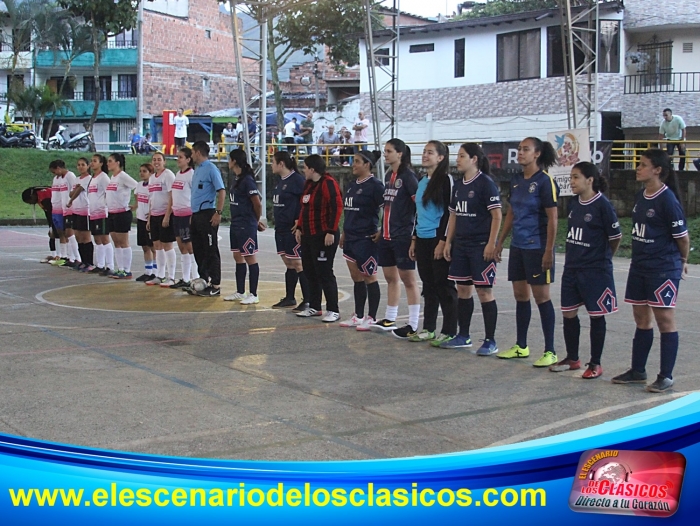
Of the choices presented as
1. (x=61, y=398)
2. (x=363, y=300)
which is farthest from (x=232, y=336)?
(x=61, y=398)

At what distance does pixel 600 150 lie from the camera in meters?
24.8

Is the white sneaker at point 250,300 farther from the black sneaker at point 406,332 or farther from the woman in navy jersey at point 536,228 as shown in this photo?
the woman in navy jersey at point 536,228

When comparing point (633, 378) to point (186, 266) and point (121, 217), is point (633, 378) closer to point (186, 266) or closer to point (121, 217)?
point (186, 266)

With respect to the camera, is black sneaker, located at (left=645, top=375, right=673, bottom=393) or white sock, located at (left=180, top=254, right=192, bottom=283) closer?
black sneaker, located at (left=645, top=375, right=673, bottom=393)

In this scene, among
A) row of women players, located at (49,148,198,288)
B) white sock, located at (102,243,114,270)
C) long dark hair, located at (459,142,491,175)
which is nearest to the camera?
long dark hair, located at (459,142,491,175)

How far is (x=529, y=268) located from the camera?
7934 mm

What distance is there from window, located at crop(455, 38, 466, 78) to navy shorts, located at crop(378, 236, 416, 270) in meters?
27.7

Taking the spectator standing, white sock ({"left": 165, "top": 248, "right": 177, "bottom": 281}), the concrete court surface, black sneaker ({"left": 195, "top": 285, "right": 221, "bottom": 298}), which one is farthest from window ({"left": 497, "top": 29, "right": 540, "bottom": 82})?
black sneaker ({"left": 195, "top": 285, "right": 221, "bottom": 298})

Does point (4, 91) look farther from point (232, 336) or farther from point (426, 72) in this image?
point (232, 336)

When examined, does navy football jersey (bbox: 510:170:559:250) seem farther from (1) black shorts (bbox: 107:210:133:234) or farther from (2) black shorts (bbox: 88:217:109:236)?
(2) black shorts (bbox: 88:217:109:236)

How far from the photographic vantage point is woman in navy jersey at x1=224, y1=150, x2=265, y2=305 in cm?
1152

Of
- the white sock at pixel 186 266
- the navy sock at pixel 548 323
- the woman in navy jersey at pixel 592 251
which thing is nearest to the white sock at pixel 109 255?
the white sock at pixel 186 266

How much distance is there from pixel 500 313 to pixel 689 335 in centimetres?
235

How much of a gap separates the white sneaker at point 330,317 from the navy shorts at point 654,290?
413 cm
